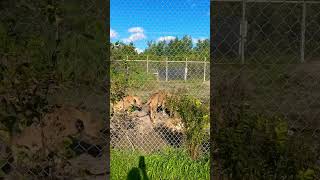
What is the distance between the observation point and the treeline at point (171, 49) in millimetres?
4359

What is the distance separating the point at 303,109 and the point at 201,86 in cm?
140

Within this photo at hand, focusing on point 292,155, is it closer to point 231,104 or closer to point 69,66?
point 231,104

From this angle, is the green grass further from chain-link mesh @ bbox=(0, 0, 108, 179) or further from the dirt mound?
the dirt mound

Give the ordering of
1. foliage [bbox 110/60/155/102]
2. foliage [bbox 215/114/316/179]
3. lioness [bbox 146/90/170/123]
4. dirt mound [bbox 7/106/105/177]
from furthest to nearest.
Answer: lioness [bbox 146/90/170/123]
foliage [bbox 110/60/155/102]
foliage [bbox 215/114/316/179]
dirt mound [bbox 7/106/105/177]

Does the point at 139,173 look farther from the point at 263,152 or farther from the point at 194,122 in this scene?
the point at 263,152

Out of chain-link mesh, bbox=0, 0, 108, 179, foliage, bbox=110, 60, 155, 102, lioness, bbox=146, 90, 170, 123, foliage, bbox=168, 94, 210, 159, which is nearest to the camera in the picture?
chain-link mesh, bbox=0, 0, 108, 179

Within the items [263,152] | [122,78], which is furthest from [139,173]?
[122,78]

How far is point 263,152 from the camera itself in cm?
291

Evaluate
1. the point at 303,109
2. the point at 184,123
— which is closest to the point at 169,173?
the point at 184,123

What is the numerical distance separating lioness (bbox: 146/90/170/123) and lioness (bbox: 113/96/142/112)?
0.12 meters

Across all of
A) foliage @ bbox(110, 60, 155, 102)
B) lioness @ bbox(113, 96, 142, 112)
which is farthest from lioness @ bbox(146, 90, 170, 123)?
foliage @ bbox(110, 60, 155, 102)

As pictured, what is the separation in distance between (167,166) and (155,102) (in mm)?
1175

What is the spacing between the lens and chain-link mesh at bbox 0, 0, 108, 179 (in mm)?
2370

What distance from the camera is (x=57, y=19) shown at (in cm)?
226
